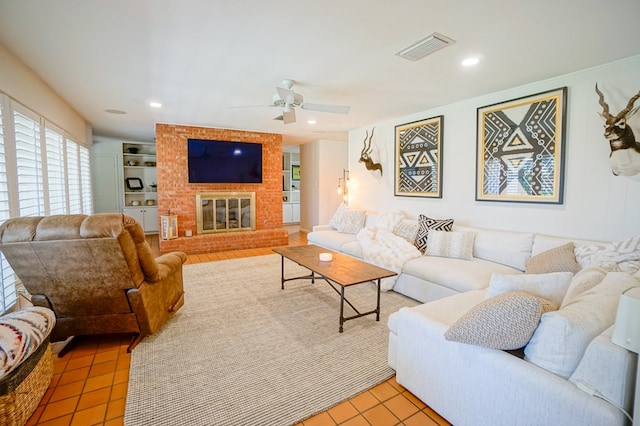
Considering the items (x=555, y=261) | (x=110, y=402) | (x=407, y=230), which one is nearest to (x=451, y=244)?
(x=407, y=230)

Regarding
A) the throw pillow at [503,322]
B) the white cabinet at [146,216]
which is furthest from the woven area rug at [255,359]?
the white cabinet at [146,216]

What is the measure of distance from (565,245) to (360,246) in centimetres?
227

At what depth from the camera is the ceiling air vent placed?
2234mm

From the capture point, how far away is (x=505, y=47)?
7.86 feet

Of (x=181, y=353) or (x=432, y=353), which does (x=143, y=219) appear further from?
(x=432, y=353)

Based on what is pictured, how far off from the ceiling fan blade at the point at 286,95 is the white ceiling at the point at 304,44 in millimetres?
155

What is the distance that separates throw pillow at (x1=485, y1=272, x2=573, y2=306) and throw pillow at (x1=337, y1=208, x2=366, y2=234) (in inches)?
137

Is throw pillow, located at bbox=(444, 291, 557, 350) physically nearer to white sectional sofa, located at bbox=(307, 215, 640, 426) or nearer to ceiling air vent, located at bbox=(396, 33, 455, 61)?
white sectional sofa, located at bbox=(307, 215, 640, 426)

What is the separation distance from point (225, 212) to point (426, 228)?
4.07m

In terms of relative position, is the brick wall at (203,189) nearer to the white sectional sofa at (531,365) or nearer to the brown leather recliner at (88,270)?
the brown leather recliner at (88,270)

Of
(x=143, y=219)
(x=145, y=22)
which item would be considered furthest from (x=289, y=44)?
(x=143, y=219)

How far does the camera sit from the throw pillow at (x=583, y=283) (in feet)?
5.10

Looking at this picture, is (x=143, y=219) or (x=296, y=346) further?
(x=143, y=219)

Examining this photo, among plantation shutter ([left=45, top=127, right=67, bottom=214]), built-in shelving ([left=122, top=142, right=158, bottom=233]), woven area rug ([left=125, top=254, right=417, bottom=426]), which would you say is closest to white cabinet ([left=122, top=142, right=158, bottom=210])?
built-in shelving ([left=122, top=142, right=158, bottom=233])
